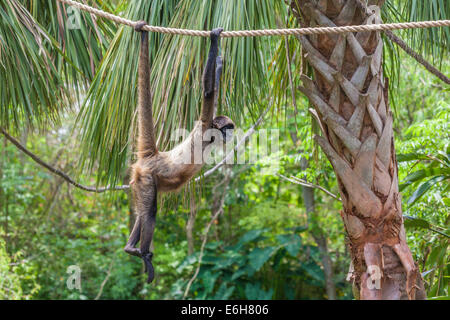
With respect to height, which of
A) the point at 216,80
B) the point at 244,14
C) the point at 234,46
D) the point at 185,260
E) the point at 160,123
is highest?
the point at 244,14

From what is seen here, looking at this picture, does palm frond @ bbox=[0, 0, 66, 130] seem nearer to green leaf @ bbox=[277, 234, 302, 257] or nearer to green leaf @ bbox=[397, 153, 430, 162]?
green leaf @ bbox=[397, 153, 430, 162]

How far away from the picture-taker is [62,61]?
404 centimetres

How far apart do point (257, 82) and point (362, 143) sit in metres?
1.32

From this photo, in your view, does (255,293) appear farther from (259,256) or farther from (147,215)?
(147,215)

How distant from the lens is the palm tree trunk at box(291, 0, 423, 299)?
7.32 ft

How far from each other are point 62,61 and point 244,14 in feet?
6.31

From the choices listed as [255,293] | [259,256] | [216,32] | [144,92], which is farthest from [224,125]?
[255,293]

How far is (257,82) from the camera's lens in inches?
136

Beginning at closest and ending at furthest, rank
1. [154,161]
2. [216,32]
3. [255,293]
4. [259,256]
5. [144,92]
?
[216,32] < [144,92] < [154,161] < [259,256] < [255,293]

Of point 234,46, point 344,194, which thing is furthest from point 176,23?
point 344,194

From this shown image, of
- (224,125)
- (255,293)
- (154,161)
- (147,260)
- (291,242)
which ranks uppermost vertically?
(224,125)

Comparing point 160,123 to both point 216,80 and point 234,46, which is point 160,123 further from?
point 234,46

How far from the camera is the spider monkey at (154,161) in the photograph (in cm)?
273

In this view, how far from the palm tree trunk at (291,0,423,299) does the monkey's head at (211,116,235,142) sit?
798 millimetres
